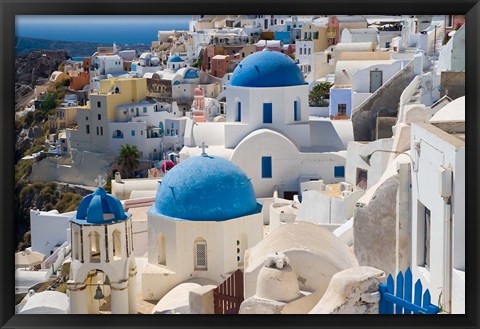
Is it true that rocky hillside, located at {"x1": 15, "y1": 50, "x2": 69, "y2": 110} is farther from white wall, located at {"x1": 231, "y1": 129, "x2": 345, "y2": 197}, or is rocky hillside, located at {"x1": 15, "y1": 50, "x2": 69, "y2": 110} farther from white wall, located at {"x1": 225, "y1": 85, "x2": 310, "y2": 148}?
white wall, located at {"x1": 231, "y1": 129, "x2": 345, "y2": 197}

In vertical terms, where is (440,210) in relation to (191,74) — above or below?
below

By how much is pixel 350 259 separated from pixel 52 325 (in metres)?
3.90

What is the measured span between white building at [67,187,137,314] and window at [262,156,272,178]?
6629mm

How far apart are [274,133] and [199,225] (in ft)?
19.3

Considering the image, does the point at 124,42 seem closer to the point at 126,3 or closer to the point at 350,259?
the point at 350,259

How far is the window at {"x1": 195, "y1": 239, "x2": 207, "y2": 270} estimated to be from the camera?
31.7ft

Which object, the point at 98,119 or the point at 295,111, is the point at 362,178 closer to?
the point at 295,111

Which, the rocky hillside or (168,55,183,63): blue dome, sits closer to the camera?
(168,55,183,63): blue dome

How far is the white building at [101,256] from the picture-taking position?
28.8ft

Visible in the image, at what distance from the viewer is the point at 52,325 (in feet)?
10.8

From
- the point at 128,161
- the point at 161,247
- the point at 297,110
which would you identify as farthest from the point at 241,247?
the point at 128,161

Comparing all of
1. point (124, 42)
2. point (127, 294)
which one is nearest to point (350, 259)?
point (127, 294)

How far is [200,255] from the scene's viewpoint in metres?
9.67

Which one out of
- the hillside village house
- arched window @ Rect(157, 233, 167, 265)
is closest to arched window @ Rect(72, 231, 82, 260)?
arched window @ Rect(157, 233, 167, 265)
